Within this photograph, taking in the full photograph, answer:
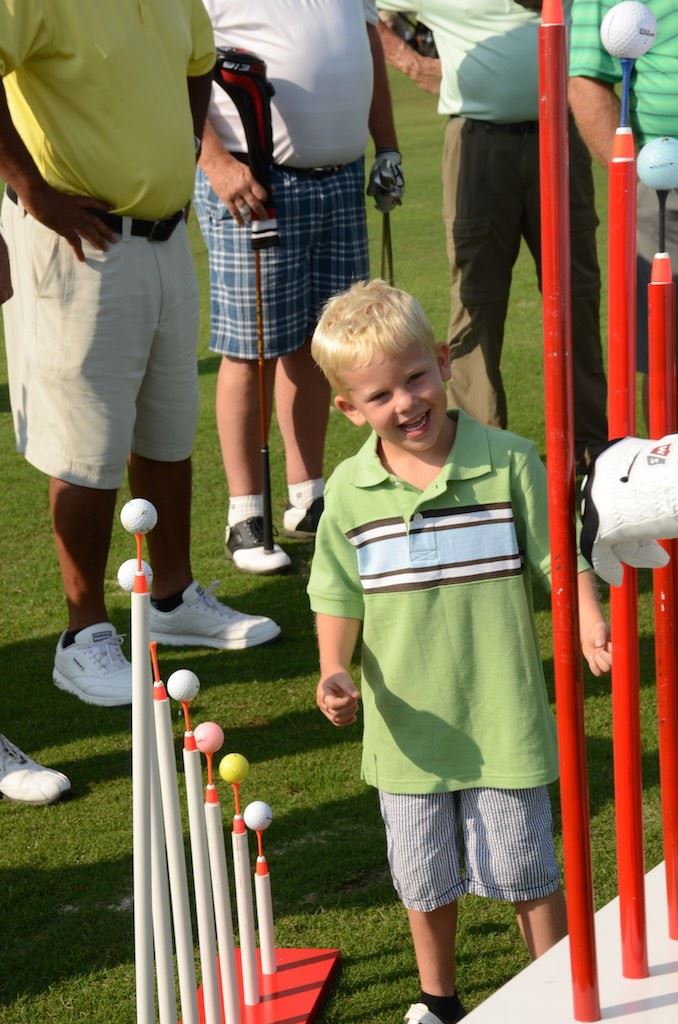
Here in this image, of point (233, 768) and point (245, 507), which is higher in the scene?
point (233, 768)

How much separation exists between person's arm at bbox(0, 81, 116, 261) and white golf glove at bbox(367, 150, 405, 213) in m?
1.76

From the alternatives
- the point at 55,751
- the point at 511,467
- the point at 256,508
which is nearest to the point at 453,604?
the point at 511,467

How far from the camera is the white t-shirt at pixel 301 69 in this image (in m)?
4.74

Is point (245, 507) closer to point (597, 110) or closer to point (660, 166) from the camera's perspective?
point (597, 110)

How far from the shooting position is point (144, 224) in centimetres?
386

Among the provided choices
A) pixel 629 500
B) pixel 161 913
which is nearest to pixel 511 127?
pixel 161 913

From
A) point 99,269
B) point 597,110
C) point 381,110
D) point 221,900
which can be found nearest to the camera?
point 221,900

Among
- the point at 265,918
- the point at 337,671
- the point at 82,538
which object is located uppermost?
the point at 337,671

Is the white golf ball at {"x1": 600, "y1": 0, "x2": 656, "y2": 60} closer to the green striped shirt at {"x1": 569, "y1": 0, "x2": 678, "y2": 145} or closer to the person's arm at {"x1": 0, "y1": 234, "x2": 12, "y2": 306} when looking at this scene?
the person's arm at {"x1": 0, "y1": 234, "x2": 12, "y2": 306}

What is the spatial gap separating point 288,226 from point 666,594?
3.30 meters

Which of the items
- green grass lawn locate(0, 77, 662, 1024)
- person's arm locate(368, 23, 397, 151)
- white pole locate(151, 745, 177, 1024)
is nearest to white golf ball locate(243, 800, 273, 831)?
white pole locate(151, 745, 177, 1024)

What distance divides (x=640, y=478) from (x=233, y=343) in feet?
12.1

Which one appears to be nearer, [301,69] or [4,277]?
[4,277]

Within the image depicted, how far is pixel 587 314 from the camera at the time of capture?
17.8 ft
